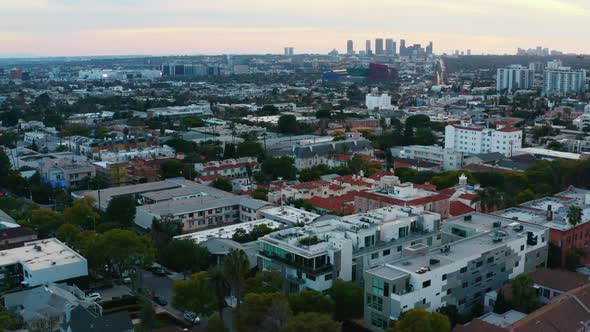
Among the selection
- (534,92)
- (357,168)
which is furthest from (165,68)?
(357,168)

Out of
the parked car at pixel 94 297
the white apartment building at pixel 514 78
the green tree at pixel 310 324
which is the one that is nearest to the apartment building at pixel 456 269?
the green tree at pixel 310 324

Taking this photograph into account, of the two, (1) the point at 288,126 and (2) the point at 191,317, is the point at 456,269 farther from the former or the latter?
(1) the point at 288,126

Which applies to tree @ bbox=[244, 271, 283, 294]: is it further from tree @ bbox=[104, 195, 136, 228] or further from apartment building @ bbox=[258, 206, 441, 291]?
tree @ bbox=[104, 195, 136, 228]

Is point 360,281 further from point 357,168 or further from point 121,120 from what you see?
point 121,120

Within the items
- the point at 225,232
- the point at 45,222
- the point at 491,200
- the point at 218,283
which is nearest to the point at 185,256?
the point at 225,232

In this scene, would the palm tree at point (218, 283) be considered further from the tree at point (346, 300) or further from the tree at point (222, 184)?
the tree at point (222, 184)

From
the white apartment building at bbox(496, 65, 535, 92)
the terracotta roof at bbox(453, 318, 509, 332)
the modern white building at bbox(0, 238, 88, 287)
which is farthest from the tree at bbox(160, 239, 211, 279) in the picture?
the white apartment building at bbox(496, 65, 535, 92)
